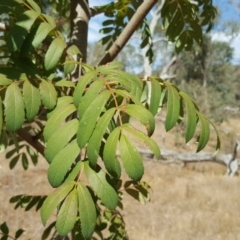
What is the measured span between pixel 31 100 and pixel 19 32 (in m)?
0.16

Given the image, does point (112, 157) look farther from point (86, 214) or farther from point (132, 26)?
point (132, 26)

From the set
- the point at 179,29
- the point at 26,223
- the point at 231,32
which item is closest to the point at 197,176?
the point at 26,223

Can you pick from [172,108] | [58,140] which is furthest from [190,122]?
[58,140]

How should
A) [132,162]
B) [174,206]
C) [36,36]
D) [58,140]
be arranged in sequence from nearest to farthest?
[132,162] < [58,140] < [36,36] < [174,206]

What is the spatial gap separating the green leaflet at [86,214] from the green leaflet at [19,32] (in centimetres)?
35

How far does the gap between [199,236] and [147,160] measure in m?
4.98

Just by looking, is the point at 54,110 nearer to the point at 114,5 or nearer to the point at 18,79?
the point at 18,79

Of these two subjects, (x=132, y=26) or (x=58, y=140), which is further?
(x=132, y=26)

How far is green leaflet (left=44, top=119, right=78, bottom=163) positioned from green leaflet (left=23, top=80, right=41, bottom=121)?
2.8 inches

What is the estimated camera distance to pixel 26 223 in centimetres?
556

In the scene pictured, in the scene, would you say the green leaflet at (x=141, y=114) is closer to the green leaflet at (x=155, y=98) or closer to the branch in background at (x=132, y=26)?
the green leaflet at (x=155, y=98)

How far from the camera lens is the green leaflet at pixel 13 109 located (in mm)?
697

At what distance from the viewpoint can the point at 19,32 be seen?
30.1 inches

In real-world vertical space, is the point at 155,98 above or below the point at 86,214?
above
